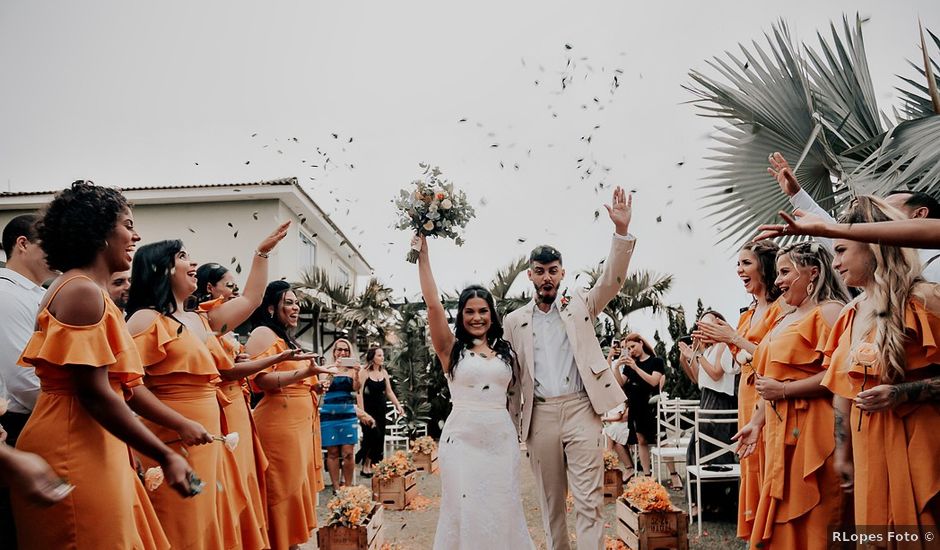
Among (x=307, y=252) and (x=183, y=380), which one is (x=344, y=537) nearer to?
(x=183, y=380)

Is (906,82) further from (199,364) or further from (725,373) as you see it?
(199,364)

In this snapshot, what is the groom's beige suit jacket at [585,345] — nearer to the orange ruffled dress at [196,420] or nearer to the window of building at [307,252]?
the orange ruffled dress at [196,420]

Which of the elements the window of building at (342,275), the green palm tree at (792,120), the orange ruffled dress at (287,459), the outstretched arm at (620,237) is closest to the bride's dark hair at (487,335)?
the outstretched arm at (620,237)

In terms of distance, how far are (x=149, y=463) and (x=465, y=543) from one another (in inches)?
79.0

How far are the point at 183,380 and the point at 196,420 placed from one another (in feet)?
0.84

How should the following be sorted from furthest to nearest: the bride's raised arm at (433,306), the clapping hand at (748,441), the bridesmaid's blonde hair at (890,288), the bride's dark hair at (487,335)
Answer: the bride's dark hair at (487,335)
the bride's raised arm at (433,306)
the clapping hand at (748,441)
the bridesmaid's blonde hair at (890,288)

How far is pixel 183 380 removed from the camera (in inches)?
153

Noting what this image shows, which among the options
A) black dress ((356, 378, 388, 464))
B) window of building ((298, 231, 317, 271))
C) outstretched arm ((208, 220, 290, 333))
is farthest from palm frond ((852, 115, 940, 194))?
window of building ((298, 231, 317, 271))

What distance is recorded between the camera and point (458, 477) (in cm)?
438

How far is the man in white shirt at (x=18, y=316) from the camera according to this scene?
10.3 ft

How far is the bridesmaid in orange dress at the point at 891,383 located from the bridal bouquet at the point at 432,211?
245 centimetres

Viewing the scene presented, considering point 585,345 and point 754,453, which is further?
point 585,345

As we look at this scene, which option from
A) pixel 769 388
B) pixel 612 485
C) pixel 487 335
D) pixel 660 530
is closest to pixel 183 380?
pixel 487 335

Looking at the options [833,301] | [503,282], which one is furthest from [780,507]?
[503,282]
